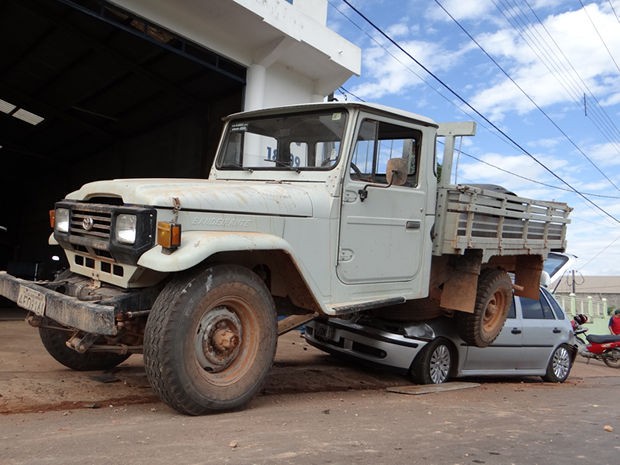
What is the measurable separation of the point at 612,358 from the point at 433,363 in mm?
8582

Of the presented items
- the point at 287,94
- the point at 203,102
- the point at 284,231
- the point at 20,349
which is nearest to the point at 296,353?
the point at 20,349

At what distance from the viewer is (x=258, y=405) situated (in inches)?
164

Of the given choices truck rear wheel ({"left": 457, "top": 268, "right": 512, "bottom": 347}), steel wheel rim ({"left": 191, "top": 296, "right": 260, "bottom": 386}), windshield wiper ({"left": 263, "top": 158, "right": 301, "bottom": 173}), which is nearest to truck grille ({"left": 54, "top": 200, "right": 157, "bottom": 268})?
steel wheel rim ({"left": 191, "top": 296, "right": 260, "bottom": 386})

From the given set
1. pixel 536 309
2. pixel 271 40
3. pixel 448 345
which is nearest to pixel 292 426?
pixel 448 345

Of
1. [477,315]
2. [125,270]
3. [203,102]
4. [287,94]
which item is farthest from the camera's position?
[203,102]

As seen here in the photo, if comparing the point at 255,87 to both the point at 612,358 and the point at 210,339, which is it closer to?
the point at 210,339

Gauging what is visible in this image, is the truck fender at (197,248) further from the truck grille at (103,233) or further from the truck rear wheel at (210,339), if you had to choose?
the truck rear wheel at (210,339)

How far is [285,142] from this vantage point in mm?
4930

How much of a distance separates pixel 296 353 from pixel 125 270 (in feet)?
14.6

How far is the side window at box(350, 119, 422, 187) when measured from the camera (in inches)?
181

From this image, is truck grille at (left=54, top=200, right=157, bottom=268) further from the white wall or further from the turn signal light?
the white wall

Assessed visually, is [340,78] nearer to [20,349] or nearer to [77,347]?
[20,349]

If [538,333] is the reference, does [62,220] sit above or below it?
above

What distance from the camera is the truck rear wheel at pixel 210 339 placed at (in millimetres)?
3385
